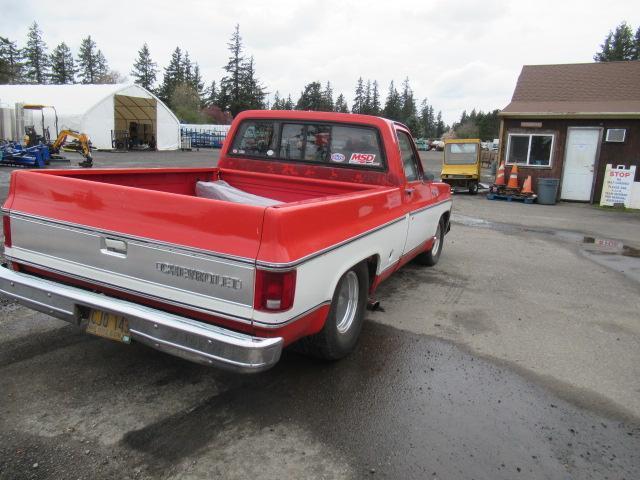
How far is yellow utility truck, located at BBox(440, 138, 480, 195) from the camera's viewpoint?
18.5 metres

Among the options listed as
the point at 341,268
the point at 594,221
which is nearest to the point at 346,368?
the point at 341,268

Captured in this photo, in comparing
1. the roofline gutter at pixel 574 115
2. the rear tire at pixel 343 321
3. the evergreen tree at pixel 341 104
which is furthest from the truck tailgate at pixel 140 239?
the evergreen tree at pixel 341 104

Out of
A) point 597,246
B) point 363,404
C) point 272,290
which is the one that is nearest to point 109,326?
point 272,290

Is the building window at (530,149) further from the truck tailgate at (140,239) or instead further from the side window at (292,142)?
the truck tailgate at (140,239)

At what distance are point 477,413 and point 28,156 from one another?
20.8 meters

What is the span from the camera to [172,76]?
3408 inches

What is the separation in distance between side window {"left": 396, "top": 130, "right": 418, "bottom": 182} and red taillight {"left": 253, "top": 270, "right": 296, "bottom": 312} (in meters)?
2.72

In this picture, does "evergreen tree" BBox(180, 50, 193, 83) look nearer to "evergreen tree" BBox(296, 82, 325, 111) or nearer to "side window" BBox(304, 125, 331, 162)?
"evergreen tree" BBox(296, 82, 325, 111)

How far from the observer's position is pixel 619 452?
3020 millimetres

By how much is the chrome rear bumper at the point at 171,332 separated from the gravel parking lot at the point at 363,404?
20.4 inches

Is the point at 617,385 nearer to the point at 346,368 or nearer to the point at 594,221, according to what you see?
the point at 346,368

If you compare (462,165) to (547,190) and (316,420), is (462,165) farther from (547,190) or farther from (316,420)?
(316,420)

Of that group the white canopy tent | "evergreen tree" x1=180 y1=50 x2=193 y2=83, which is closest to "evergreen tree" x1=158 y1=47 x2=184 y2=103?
"evergreen tree" x1=180 y1=50 x2=193 y2=83

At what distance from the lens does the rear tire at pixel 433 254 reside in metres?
7.12
